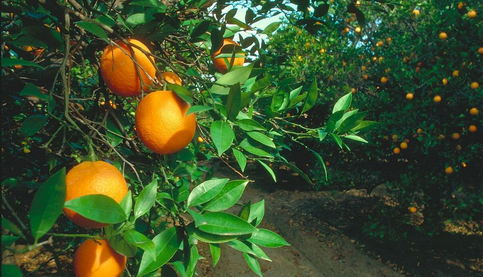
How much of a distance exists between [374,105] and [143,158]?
15.4ft

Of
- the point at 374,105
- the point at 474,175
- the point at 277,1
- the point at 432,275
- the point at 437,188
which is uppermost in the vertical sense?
the point at 277,1

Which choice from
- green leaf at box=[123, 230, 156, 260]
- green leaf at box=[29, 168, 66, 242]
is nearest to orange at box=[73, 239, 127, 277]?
green leaf at box=[123, 230, 156, 260]

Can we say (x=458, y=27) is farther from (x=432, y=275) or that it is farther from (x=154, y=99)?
(x=154, y=99)

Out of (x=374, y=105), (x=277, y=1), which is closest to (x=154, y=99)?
(x=277, y=1)

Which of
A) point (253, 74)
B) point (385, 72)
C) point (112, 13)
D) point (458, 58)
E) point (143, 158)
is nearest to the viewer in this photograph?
point (253, 74)

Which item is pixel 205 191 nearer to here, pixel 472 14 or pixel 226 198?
pixel 226 198

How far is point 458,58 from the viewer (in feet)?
14.1

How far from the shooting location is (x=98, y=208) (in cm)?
68

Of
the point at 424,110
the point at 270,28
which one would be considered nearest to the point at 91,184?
the point at 270,28

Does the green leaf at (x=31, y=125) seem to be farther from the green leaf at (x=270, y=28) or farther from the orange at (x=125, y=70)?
the green leaf at (x=270, y=28)

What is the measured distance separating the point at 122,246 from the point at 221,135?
0.36 m

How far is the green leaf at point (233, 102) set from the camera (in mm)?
851

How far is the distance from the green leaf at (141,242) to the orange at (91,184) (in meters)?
0.07

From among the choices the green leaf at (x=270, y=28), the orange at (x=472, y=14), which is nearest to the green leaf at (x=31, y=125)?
the green leaf at (x=270, y=28)
